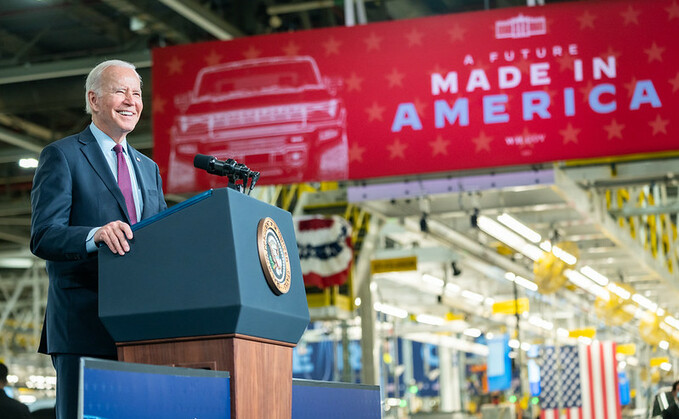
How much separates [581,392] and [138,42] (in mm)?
8935

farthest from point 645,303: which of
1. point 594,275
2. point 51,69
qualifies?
point 51,69

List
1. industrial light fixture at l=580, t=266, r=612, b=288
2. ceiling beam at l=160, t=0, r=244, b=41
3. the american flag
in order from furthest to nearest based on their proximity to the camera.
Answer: industrial light fixture at l=580, t=266, r=612, b=288 → the american flag → ceiling beam at l=160, t=0, r=244, b=41

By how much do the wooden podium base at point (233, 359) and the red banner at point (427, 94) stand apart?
16.5ft

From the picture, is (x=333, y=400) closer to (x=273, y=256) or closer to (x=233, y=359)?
(x=273, y=256)

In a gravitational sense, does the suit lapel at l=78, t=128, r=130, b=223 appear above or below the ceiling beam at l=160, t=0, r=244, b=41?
below

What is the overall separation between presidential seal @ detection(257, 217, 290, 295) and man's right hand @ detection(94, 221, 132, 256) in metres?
0.30

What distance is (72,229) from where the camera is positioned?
235 centimetres

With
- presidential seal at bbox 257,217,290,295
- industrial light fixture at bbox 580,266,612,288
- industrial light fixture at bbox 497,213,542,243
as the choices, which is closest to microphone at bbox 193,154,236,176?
presidential seal at bbox 257,217,290,295

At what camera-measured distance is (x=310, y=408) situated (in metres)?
2.70

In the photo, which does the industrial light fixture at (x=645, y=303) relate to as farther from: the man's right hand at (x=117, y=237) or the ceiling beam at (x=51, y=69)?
the man's right hand at (x=117, y=237)

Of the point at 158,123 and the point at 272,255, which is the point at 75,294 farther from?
the point at 158,123

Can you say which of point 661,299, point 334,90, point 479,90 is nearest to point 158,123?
point 334,90

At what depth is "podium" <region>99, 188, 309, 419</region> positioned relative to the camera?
2188 millimetres

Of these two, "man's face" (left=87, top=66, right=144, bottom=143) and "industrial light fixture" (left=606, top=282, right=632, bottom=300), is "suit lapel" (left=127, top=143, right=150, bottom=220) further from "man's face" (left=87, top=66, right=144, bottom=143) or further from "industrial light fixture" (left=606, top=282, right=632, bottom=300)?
"industrial light fixture" (left=606, top=282, right=632, bottom=300)
